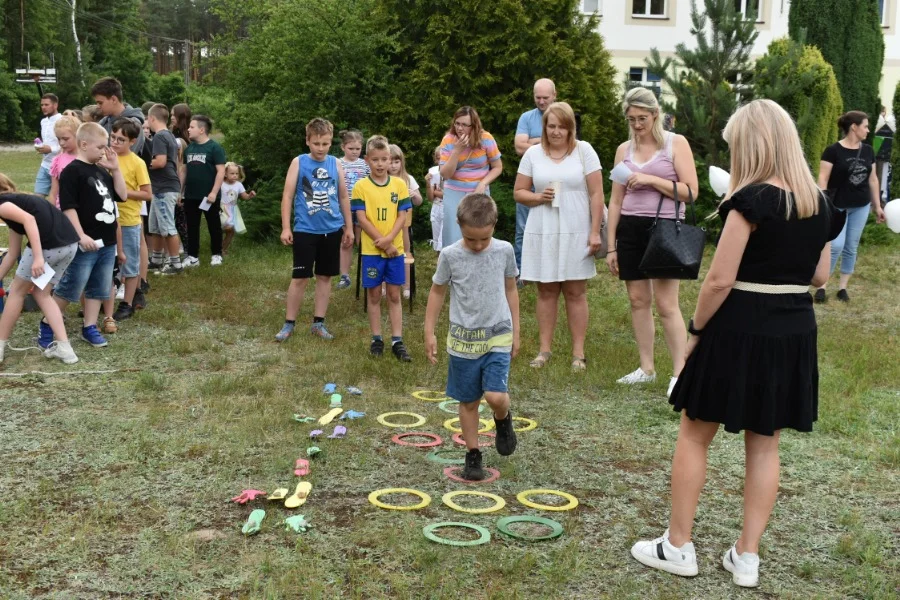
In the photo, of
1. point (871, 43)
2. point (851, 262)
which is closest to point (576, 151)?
point (851, 262)

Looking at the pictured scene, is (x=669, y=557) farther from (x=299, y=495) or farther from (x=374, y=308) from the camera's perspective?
(x=374, y=308)

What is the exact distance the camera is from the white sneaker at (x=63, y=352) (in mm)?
7156

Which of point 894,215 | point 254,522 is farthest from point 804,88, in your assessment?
point 254,522

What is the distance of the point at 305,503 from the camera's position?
178 inches

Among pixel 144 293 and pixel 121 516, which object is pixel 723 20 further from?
pixel 121 516

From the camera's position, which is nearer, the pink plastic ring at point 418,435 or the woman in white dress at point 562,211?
the pink plastic ring at point 418,435

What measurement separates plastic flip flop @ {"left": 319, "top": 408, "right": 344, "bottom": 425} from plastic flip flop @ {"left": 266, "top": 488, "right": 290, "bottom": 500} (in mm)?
1211

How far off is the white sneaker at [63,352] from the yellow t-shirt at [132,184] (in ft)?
5.99

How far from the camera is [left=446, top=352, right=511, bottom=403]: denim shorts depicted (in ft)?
15.6

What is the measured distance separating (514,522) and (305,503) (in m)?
1.02

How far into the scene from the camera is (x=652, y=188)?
251 inches

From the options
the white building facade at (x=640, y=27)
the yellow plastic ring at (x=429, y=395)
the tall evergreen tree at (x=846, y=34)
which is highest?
the white building facade at (x=640, y=27)

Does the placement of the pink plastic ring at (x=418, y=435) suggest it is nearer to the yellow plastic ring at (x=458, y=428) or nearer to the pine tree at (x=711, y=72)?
the yellow plastic ring at (x=458, y=428)

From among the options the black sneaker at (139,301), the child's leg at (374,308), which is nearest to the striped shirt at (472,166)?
the child's leg at (374,308)
